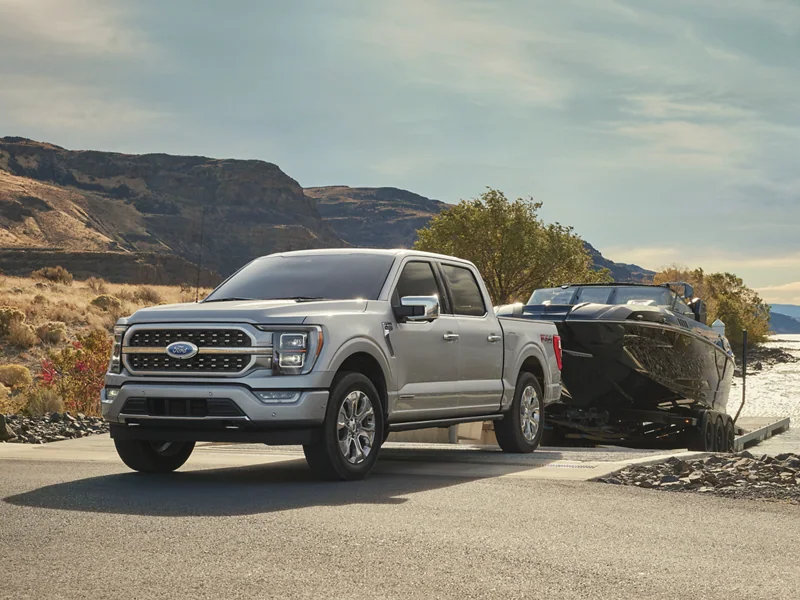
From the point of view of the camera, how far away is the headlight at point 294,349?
9539 millimetres

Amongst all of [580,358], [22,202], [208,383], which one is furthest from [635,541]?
[22,202]

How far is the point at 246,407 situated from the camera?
371 inches

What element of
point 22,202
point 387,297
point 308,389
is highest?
point 22,202

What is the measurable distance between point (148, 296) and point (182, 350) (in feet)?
177

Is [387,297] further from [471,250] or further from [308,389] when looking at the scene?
[471,250]

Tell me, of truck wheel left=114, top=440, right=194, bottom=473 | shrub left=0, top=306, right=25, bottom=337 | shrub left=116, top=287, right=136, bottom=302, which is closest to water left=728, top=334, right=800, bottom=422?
shrub left=0, top=306, right=25, bottom=337

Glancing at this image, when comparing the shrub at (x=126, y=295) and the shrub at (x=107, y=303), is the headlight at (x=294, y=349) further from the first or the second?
the shrub at (x=126, y=295)

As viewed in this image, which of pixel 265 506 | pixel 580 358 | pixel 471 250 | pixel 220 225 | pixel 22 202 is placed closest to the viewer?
pixel 265 506

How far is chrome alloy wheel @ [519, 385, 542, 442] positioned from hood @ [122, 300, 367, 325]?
353 centimetres

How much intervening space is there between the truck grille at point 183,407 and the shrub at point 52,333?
33.8 meters

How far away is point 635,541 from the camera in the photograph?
7.19 meters

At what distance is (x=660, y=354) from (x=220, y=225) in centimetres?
16580

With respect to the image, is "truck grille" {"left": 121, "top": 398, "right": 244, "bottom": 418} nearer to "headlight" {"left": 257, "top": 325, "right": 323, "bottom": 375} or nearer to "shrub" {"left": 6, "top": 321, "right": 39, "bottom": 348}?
"headlight" {"left": 257, "top": 325, "right": 323, "bottom": 375}

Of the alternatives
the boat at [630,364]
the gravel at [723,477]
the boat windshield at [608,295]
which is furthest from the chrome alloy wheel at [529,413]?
the boat windshield at [608,295]
